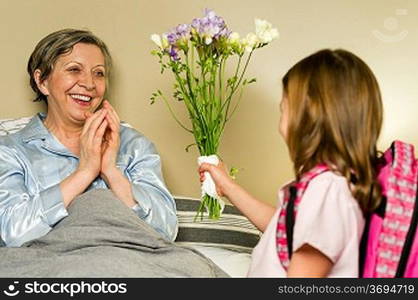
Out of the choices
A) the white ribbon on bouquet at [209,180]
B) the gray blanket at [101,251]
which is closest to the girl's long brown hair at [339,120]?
the gray blanket at [101,251]

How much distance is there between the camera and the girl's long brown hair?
1243mm

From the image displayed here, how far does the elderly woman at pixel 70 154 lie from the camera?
197 cm

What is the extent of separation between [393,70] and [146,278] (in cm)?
145

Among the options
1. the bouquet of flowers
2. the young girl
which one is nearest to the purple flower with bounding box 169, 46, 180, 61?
the bouquet of flowers

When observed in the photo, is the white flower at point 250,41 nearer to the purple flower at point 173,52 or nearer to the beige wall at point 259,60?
the purple flower at point 173,52

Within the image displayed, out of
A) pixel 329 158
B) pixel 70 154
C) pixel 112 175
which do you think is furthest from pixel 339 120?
pixel 70 154

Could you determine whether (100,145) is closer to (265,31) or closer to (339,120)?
(265,31)

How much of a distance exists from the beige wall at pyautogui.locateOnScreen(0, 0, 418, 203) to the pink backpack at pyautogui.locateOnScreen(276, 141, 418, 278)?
1.33 meters

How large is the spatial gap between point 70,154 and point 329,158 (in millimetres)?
1104

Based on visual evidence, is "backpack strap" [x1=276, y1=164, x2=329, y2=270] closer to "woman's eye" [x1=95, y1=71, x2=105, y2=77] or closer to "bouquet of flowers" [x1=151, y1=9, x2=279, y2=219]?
"bouquet of flowers" [x1=151, y1=9, x2=279, y2=219]

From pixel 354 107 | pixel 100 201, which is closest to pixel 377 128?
pixel 354 107

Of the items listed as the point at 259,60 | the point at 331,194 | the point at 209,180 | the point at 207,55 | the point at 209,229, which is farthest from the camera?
the point at 259,60

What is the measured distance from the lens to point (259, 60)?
8.48ft

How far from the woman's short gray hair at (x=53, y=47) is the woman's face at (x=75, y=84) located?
16 millimetres
